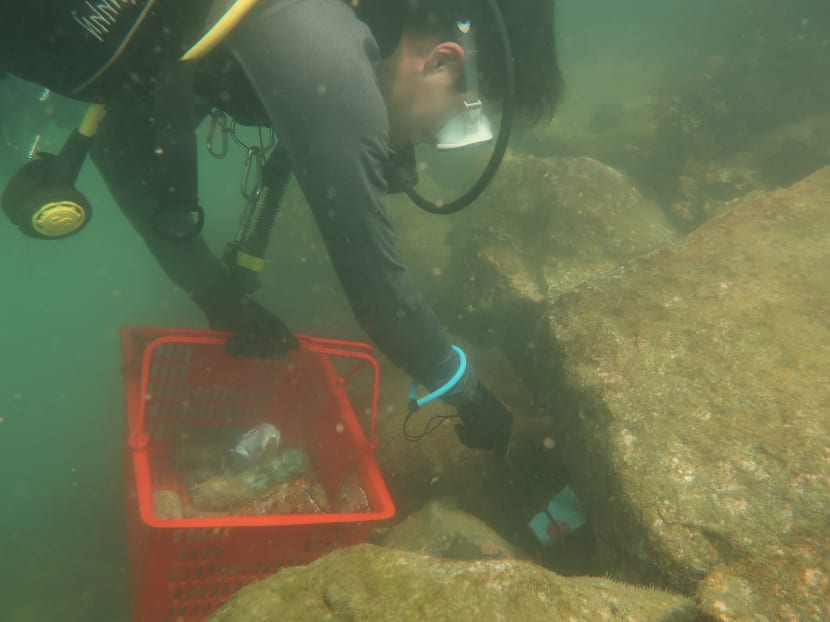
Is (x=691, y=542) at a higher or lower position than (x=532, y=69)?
lower

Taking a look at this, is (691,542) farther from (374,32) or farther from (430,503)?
(374,32)

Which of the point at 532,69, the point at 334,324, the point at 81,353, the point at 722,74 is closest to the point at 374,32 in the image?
the point at 532,69

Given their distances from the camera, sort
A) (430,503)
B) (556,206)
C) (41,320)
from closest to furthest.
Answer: (430,503) → (556,206) → (41,320)

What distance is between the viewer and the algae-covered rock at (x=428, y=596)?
4.35ft

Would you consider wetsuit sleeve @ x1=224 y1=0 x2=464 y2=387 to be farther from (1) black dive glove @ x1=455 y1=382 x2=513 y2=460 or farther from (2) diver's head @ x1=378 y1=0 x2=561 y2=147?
(1) black dive glove @ x1=455 y1=382 x2=513 y2=460

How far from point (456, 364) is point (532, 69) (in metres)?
1.41

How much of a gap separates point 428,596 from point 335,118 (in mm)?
1401

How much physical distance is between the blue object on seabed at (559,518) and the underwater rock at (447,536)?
0.70 feet

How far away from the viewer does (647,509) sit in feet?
6.54

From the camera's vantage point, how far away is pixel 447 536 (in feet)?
8.73

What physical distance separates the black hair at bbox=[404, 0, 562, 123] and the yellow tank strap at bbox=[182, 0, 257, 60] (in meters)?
0.68

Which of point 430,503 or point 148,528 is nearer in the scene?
point 148,528

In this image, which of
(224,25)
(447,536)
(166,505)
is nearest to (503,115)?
(224,25)

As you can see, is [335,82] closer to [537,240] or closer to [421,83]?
[421,83]
